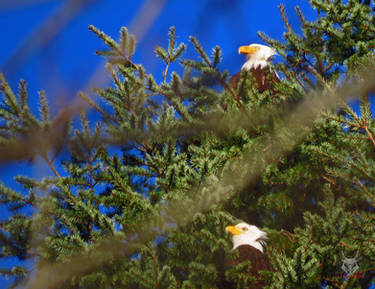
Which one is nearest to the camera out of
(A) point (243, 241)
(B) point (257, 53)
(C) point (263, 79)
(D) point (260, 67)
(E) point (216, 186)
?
(E) point (216, 186)

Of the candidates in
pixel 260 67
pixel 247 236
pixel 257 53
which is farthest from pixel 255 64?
pixel 247 236

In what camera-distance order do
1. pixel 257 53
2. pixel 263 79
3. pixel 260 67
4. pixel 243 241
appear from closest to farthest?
1. pixel 243 241
2. pixel 263 79
3. pixel 260 67
4. pixel 257 53

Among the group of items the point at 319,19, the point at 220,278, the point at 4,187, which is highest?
the point at 319,19

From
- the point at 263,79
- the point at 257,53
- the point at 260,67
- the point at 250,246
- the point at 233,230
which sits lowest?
the point at 250,246

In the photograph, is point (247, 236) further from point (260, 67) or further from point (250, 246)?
point (260, 67)

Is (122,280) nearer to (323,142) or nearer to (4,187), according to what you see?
(4,187)

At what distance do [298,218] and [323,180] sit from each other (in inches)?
13.1

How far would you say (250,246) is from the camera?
3225 mm

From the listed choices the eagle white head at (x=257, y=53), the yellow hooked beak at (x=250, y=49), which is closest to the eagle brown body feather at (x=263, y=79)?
the eagle white head at (x=257, y=53)

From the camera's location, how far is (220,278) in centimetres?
303

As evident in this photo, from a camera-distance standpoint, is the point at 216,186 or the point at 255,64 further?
the point at 255,64

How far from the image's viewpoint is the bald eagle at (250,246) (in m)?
3.17

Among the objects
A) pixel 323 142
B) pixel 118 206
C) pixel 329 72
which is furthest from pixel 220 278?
pixel 329 72

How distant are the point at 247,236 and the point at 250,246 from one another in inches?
2.7
